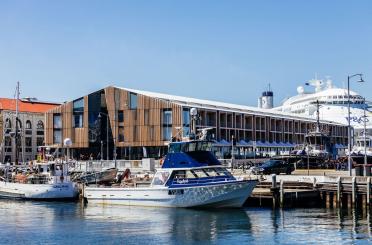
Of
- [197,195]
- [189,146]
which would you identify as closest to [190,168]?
[189,146]

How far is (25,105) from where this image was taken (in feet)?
404

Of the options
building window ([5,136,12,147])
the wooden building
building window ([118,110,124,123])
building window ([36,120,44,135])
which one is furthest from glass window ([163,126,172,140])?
building window ([36,120,44,135])

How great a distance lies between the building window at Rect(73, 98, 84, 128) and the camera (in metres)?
91.9

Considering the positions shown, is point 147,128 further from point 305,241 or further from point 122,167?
point 305,241

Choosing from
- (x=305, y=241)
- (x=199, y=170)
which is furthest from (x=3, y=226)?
(x=305, y=241)

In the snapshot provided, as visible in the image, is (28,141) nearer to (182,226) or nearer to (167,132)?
(167,132)

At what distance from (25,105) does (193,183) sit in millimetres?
85241

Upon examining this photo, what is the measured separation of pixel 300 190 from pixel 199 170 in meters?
8.32

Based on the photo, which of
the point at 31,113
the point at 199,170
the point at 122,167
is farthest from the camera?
the point at 31,113

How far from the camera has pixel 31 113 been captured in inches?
4742

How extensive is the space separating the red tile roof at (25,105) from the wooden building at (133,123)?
26176 millimetres

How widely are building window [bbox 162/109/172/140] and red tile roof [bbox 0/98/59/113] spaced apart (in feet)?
142

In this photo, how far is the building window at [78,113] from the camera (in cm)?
9194

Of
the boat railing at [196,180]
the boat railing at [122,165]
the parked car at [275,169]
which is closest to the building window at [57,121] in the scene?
the boat railing at [122,165]
